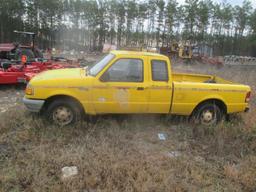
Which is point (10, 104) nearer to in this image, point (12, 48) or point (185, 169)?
point (185, 169)

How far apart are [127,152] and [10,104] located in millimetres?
4001

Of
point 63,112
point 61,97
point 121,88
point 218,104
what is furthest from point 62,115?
point 218,104

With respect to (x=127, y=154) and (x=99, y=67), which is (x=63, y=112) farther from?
(x=127, y=154)

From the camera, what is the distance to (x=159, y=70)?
520cm

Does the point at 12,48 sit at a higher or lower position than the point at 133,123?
higher

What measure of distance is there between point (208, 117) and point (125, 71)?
2.36 m

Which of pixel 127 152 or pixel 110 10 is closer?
pixel 127 152

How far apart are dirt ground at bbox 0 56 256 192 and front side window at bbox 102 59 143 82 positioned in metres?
1.07

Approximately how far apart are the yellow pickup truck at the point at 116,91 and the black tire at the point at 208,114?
22 cm

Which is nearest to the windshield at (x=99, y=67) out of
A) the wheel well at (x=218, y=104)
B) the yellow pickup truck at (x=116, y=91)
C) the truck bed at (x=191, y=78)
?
the yellow pickup truck at (x=116, y=91)

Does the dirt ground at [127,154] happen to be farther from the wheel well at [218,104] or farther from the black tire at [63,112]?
the wheel well at [218,104]

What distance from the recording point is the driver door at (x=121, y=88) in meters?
4.92

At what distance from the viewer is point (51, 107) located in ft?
16.1

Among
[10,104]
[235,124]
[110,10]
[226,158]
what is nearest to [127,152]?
[226,158]
